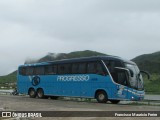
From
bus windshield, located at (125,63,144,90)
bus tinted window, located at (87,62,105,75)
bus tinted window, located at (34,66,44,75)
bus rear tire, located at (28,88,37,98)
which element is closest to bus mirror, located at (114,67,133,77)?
bus windshield, located at (125,63,144,90)

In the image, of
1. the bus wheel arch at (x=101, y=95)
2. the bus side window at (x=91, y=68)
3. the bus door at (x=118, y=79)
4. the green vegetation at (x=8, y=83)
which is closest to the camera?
the bus door at (x=118, y=79)

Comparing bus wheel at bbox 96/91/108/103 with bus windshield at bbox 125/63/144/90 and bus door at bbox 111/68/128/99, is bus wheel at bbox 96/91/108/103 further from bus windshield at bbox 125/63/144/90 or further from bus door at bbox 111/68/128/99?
bus windshield at bbox 125/63/144/90

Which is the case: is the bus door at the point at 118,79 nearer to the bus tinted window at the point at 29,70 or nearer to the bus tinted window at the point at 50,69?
the bus tinted window at the point at 50,69

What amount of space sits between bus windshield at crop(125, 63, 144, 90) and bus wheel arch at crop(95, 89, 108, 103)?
2131 millimetres

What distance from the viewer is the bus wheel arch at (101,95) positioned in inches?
1025

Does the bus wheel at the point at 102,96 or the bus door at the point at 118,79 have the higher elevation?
the bus door at the point at 118,79

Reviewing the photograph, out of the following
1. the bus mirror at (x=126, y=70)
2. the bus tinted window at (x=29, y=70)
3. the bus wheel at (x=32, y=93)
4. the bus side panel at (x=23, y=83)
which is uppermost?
the bus tinted window at (x=29, y=70)

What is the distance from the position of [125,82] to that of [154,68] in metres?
108

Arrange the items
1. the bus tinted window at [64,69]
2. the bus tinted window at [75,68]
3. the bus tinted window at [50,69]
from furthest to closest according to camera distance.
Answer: the bus tinted window at [50,69]
the bus tinted window at [64,69]
the bus tinted window at [75,68]

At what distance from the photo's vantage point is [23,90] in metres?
35.1

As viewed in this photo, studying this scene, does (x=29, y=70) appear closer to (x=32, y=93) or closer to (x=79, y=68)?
(x=32, y=93)

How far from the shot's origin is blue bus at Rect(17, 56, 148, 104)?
2527 cm

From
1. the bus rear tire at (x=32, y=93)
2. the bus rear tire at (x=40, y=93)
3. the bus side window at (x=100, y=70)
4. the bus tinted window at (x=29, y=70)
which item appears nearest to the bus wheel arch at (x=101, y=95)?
the bus side window at (x=100, y=70)

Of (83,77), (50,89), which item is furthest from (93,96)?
(50,89)
